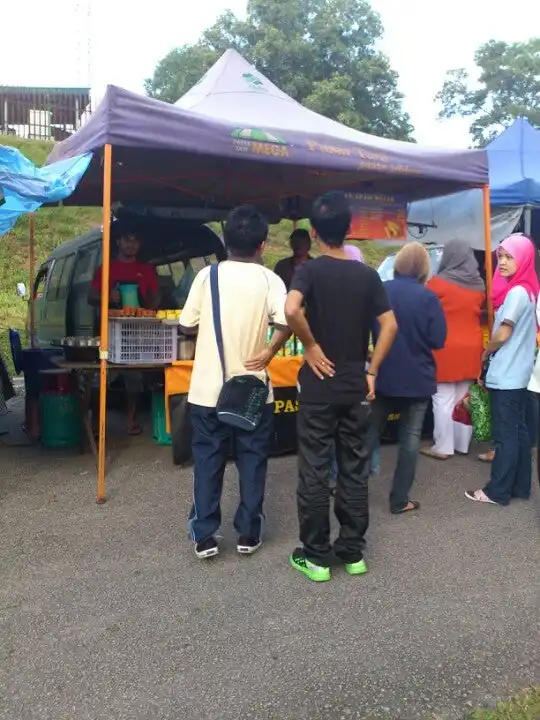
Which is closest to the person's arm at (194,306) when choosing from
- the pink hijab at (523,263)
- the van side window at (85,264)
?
the pink hijab at (523,263)

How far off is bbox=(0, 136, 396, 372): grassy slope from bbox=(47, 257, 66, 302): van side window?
5.79 meters

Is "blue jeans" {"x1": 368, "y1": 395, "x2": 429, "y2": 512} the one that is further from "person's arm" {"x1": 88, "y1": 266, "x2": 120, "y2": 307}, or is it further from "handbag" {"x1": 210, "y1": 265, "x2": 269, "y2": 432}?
"person's arm" {"x1": 88, "y1": 266, "x2": 120, "y2": 307}

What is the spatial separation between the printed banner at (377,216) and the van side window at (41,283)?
4807mm

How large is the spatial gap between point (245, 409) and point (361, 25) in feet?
111

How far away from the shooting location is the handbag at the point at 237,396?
358 centimetres

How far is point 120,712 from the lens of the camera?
248 centimetres

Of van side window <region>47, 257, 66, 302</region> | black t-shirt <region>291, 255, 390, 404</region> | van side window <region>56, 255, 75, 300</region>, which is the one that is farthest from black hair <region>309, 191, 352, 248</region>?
A: van side window <region>47, 257, 66, 302</region>

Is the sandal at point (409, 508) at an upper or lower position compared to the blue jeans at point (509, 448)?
lower

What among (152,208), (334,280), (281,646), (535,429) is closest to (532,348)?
(535,429)

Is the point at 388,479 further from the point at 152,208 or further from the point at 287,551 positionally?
the point at 152,208

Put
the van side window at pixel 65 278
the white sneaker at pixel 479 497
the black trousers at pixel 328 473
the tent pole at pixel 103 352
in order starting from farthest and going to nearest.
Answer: the van side window at pixel 65 278, the white sneaker at pixel 479 497, the tent pole at pixel 103 352, the black trousers at pixel 328 473

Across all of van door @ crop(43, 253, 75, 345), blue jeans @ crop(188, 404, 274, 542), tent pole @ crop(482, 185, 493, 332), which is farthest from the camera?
van door @ crop(43, 253, 75, 345)

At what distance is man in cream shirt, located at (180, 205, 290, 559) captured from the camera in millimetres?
3660

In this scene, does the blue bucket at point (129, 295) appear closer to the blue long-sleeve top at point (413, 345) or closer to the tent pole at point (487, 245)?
the blue long-sleeve top at point (413, 345)
